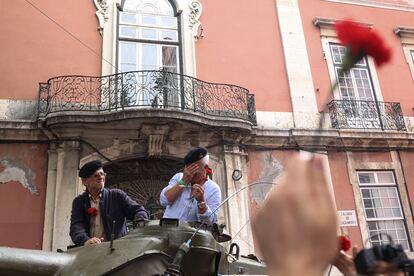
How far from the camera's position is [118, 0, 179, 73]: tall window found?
11.6 m

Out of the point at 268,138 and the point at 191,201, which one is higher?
the point at 268,138

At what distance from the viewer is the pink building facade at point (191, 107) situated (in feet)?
32.6

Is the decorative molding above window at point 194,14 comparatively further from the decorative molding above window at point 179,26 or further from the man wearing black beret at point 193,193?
the man wearing black beret at point 193,193

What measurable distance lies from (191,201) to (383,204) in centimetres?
947

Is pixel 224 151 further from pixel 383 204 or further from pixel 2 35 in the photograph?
pixel 2 35

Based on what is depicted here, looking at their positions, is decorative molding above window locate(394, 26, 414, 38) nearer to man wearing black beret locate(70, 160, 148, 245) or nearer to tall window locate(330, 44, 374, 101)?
tall window locate(330, 44, 374, 101)

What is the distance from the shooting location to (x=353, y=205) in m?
11.3

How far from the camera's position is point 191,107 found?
427 inches

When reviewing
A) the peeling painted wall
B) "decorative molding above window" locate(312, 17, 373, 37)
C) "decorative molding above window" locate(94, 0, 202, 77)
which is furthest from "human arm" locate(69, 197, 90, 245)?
"decorative molding above window" locate(312, 17, 373, 37)

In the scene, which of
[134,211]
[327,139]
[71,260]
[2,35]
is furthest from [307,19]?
[71,260]

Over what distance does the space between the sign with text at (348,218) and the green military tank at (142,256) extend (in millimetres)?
8394

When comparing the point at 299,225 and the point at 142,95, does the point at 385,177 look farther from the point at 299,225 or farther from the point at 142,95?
the point at 299,225

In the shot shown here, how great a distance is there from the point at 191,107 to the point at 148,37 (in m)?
2.55

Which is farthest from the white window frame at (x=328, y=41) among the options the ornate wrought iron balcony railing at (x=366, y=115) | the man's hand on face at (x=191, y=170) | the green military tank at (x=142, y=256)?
the green military tank at (x=142, y=256)
